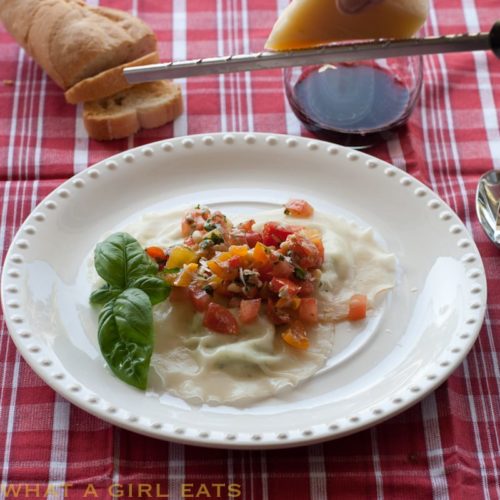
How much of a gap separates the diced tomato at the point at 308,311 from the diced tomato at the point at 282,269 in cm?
10

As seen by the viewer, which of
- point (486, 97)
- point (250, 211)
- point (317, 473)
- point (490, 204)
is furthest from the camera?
point (486, 97)

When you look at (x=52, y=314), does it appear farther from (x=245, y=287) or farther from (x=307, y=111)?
(x=307, y=111)

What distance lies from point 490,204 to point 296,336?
1182 millimetres

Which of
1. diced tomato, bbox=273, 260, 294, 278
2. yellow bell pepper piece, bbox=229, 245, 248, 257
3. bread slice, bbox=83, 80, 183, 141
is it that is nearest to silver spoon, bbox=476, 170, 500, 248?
diced tomato, bbox=273, 260, 294, 278

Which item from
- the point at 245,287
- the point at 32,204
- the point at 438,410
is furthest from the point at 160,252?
the point at 438,410

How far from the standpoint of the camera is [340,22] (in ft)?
9.94

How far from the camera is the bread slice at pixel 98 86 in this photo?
12.2ft

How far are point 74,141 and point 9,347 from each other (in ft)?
4.13

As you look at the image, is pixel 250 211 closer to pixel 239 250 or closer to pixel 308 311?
pixel 239 250

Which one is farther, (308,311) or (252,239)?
(252,239)

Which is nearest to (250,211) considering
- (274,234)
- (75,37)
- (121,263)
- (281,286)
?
(274,234)

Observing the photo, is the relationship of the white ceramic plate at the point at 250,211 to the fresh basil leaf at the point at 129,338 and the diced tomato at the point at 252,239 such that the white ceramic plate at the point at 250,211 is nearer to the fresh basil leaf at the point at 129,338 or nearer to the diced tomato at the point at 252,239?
the fresh basil leaf at the point at 129,338

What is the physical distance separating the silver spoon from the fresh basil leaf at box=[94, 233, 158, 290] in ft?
4.53

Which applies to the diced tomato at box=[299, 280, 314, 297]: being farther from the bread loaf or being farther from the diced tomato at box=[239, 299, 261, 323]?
the bread loaf
